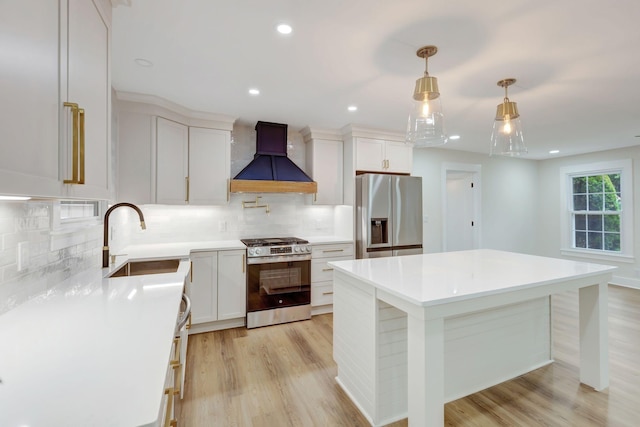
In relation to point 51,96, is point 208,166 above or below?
above

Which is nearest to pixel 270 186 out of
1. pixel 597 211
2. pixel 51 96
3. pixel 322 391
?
pixel 322 391

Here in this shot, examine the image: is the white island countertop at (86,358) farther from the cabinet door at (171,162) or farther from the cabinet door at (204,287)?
the cabinet door at (171,162)

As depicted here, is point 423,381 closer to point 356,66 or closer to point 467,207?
point 356,66

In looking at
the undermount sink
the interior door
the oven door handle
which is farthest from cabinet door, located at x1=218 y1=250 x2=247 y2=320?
the interior door

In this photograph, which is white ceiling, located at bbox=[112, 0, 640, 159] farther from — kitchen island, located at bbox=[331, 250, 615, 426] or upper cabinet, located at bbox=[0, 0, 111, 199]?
kitchen island, located at bbox=[331, 250, 615, 426]

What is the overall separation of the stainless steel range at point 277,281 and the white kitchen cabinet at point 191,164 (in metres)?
0.78

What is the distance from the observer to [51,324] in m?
1.02

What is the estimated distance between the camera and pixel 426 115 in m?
1.95

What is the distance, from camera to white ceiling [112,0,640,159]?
1562 millimetres

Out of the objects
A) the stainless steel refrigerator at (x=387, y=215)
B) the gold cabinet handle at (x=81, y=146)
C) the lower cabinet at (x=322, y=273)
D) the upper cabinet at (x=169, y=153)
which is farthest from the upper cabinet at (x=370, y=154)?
the gold cabinet handle at (x=81, y=146)

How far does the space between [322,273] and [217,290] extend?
124cm

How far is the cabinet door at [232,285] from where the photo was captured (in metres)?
3.12

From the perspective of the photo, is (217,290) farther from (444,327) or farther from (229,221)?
(444,327)

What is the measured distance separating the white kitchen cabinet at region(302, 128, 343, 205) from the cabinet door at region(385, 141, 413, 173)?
2.22 ft
